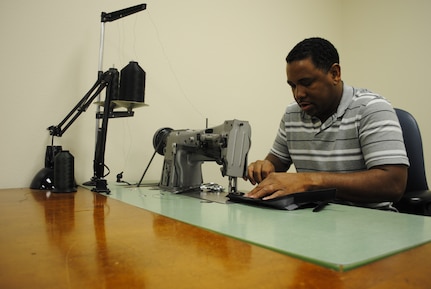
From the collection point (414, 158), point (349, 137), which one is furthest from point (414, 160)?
point (349, 137)

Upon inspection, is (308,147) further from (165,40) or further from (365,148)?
(165,40)

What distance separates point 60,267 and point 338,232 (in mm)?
548

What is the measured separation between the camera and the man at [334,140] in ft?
4.00

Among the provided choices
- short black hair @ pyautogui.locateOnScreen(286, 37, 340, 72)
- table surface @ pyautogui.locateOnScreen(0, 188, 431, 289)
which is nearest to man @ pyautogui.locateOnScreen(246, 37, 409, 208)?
short black hair @ pyautogui.locateOnScreen(286, 37, 340, 72)

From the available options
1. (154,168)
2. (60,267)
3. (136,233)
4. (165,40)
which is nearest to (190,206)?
(136,233)

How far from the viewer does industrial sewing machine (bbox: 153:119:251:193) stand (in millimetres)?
1223

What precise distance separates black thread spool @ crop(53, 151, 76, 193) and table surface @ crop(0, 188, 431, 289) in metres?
0.55

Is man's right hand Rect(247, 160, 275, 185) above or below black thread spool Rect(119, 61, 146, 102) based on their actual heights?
below

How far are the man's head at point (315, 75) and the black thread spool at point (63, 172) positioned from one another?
3.34 feet

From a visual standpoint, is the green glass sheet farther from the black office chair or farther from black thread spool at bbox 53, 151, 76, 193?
the black office chair

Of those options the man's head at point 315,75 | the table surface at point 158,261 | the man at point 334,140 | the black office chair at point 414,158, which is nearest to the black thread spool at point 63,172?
the table surface at point 158,261

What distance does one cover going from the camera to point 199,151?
1.44 metres

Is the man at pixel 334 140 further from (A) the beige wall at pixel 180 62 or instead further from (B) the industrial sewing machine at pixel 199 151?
(A) the beige wall at pixel 180 62

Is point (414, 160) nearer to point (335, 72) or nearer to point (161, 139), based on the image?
point (335, 72)
